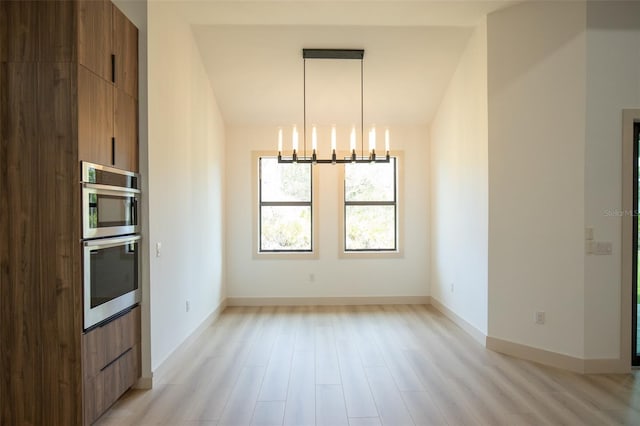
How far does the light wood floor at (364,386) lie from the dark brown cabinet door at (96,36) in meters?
2.32

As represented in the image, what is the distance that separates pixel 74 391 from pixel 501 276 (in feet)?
11.8

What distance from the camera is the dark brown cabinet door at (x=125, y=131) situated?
285 cm

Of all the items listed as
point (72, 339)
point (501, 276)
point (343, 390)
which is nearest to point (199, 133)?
point (72, 339)

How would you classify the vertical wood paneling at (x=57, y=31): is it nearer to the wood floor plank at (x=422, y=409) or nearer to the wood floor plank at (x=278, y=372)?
the wood floor plank at (x=278, y=372)

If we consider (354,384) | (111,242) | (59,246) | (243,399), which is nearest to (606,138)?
(354,384)

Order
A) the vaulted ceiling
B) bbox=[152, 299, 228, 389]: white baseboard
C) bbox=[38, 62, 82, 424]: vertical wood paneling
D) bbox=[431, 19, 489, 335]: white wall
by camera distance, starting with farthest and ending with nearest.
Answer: bbox=[431, 19, 489, 335]: white wall → the vaulted ceiling → bbox=[152, 299, 228, 389]: white baseboard → bbox=[38, 62, 82, 424]: vertical wood paneling

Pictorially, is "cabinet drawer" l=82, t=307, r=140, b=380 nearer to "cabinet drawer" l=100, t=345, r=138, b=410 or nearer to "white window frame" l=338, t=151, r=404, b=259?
"cabinet drawer" l=100, t=345, r=138, b=410

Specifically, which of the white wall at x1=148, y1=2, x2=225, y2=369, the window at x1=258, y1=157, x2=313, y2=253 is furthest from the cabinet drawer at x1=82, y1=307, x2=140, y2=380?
the window at x1=258, y1=157, x2=313, y2=253

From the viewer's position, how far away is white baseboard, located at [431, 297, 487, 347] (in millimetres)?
4234

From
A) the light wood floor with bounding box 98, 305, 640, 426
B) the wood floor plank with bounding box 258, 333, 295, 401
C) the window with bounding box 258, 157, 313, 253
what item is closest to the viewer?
the light wood floor with bounding box 98, 305, 640, 426

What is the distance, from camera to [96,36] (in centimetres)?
262

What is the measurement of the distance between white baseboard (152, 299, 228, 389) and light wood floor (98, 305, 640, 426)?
52 millimetres

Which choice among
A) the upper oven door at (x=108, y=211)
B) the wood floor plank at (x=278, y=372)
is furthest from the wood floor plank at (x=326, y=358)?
the upper oven door at (x=108, y=211)

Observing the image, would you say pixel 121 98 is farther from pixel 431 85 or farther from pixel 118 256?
pixel 431 85
